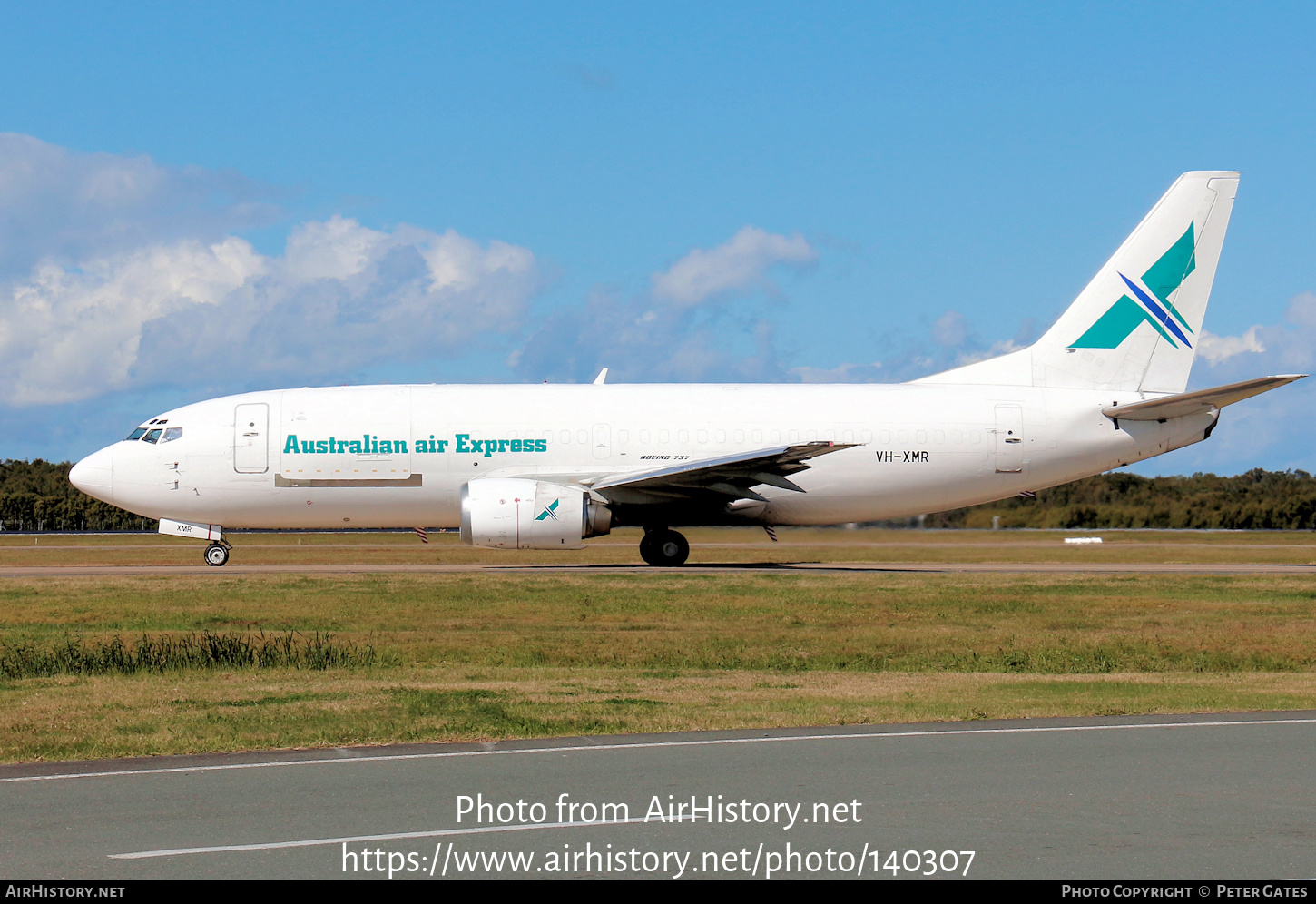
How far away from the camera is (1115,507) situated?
1828 inches

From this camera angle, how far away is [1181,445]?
31281mm

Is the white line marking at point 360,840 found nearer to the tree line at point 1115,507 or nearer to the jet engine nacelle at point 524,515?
the jet engine nacelle at point 524,515

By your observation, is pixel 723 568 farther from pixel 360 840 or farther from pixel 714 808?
pixel 360 840

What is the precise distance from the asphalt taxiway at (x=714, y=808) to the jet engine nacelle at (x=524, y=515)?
18202 millimetres

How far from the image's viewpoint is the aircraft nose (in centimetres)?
3112

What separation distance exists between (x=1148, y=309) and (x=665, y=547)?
13.4 meters

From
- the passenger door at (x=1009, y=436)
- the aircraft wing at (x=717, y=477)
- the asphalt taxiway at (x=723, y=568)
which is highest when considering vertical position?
the passenger door at (x=1009, y=436)

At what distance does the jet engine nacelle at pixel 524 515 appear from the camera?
28.5 metres

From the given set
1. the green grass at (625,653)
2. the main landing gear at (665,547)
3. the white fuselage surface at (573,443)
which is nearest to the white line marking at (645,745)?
the green grass at (625,653)

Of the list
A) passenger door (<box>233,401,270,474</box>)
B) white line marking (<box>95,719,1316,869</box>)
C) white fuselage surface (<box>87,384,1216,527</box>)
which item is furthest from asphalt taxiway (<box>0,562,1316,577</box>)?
white line marking (<box>95,719,1316,869</box>)

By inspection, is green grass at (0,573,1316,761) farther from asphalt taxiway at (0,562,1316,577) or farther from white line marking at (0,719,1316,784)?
asphalt taxiway at (0,562,1316,577)
